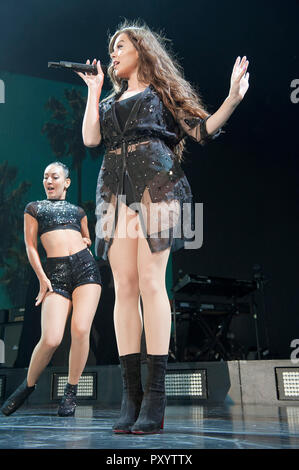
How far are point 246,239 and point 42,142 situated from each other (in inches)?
123

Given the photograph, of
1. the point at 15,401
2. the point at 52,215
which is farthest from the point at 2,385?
the point at 52,215

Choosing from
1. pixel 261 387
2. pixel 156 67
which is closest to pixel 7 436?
pixel 156 67

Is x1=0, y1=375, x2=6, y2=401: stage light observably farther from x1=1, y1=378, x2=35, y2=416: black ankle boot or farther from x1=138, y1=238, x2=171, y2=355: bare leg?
x1=138, y1=238, x2=171, y2=355: bare leg

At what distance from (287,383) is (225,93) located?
13.5 feet

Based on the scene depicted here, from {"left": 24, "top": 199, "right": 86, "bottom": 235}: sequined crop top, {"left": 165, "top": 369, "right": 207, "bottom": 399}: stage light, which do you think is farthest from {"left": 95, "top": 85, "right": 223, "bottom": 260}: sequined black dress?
{"left": 165, "top": 369, "right": 207, "bottom": 399}: stage light

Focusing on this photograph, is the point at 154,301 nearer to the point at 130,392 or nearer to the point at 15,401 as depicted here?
the point at 130,392

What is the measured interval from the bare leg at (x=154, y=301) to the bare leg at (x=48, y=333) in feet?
3.92

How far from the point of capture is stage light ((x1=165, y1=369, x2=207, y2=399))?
3.08 metres

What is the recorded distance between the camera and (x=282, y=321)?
507 centimetres

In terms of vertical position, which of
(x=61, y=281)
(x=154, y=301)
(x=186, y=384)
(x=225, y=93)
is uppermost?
(x=225, y=93)

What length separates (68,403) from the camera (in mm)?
2301

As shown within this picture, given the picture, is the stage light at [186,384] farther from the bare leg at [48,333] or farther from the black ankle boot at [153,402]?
the black ankle boot at [153,402]
